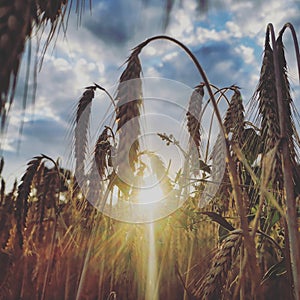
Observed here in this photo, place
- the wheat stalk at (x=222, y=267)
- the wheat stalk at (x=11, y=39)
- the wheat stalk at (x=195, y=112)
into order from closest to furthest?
the wheat stalk at (x=11, y=39) → the wheat stalk at (x=222, y=267) → the wheat stalk at (x=195, y=112)

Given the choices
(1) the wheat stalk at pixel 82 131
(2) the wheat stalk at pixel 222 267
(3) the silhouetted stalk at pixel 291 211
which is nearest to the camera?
(3) the silhouetted stalk at pixel 291 211

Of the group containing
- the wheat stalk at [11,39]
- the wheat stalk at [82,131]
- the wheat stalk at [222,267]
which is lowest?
the wheat stalk at [222,267]

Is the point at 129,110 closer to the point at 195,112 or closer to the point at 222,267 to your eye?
the point at 222,267

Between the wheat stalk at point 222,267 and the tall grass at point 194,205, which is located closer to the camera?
the tall grass at point 194,205

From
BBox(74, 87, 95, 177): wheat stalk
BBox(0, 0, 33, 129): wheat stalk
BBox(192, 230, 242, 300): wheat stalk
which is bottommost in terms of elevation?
BBox(192, 230, 242, 300): wheat stalk

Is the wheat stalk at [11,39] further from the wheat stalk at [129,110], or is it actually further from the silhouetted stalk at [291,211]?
the silhouetted stalk at [291,211]

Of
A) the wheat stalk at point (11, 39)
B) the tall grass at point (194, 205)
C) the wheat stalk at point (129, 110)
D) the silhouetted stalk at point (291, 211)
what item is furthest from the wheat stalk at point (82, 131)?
the wheat stalk at point (11, 39)

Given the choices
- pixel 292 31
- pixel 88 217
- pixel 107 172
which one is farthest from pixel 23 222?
pixel 292 31

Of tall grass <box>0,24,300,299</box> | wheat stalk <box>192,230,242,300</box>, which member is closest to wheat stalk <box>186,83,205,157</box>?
tall grass <box>0,24,300,299</box>

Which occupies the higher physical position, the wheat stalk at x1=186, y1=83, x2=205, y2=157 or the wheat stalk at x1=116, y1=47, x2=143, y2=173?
the wheat stalk at x1=186, y1=83, x2=205, y2=157

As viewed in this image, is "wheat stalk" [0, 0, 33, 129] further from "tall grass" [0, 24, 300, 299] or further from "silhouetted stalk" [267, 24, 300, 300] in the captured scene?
"silhouetted stalk" [267, 24, 300, 300]

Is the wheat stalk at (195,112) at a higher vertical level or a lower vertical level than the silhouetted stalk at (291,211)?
higher

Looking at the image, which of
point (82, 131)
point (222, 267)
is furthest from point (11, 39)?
point (82, 131)

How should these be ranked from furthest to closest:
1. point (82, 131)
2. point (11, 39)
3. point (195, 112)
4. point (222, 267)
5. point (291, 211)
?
point (195, 112) < point (82, 131) < point (222, 267) < point (291, 211) < point (11, 39)
